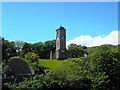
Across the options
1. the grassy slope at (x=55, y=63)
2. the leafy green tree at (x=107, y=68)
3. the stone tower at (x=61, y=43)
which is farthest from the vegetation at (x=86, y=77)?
the stone tower at (x=61, y=43)

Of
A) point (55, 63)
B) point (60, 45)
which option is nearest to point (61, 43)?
point (60, 45)

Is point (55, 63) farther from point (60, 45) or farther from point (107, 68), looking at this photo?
point (107, 68)

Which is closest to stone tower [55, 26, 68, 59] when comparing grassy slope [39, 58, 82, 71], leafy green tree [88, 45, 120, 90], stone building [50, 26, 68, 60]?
stone building [50, 26, 68, 60]

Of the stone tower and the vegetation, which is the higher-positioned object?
the stone tower

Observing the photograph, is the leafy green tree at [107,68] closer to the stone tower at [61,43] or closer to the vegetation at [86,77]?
the vegetation at [86,77]

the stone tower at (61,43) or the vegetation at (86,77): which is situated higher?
the stone tower at (61,43)

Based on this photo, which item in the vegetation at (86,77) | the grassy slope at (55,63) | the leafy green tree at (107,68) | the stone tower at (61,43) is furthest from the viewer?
the stone tower at (61,43)

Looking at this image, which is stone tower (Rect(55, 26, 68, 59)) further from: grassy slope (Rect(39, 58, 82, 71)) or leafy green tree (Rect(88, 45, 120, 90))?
leafy green tree (Rect(88, 45, 120, 90))

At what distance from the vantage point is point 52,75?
28.2 meters

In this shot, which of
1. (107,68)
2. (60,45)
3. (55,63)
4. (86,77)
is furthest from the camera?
(60,45)

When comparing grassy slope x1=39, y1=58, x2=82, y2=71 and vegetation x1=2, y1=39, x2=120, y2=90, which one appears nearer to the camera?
vegetation x1=2, y1=39, x2=120, y2=90

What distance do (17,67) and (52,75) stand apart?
43.8 feet

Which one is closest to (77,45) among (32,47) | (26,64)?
(32,47)

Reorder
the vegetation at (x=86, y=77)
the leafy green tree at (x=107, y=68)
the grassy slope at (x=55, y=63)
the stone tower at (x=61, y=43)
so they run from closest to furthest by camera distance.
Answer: the vegetation at (x=86, y=77) < the leafy green tree at (x=107, y=68) < the grassy slope at (x=55, y=63) < the stone tower at (x=61, y=43)
